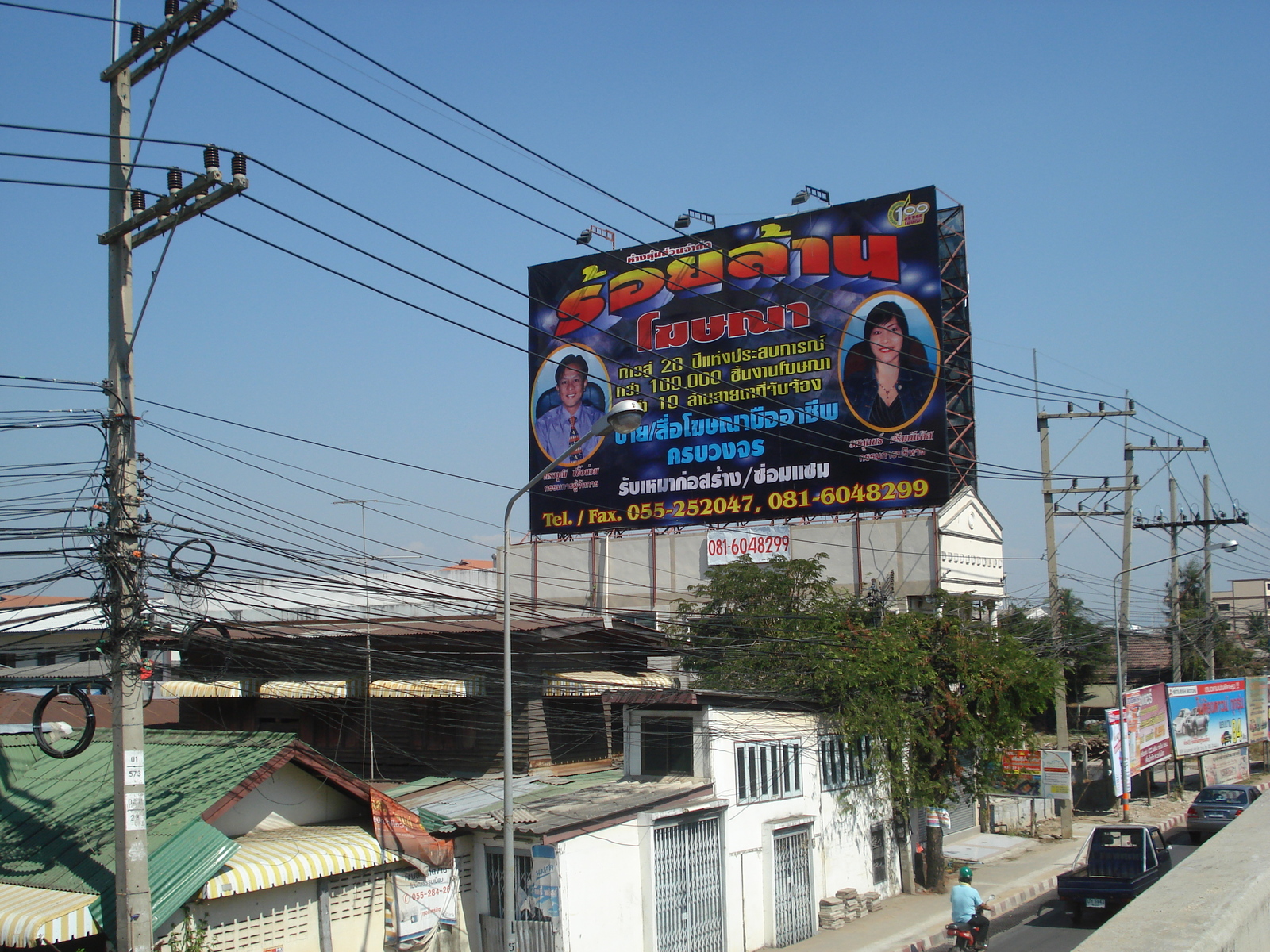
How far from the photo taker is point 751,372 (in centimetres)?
3800

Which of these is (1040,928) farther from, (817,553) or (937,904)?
(817,553)

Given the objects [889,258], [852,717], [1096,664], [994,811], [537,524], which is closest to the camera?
[852,717]

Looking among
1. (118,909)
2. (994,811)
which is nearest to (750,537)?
(994,811)

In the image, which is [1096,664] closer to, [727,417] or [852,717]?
[727,417]

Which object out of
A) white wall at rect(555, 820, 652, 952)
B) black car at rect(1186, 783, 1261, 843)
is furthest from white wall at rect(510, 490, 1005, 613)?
white wall at rect(555, 820, 652, 952)

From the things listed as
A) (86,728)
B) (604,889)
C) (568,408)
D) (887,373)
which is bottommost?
(604,889)

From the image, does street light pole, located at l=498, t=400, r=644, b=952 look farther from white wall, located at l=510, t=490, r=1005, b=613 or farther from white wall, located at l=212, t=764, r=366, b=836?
white wall, located at l=510, t=490, r=1005, b=613

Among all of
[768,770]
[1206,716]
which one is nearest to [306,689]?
[768,770]

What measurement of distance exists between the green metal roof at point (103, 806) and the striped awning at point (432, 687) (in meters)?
5.44

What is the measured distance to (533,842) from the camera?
16.5 m

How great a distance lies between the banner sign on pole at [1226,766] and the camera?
1681 inches

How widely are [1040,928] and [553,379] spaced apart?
27.3 m

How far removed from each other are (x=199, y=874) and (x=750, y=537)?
88.5ft

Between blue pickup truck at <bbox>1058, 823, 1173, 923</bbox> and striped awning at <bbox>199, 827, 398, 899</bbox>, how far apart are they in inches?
533
